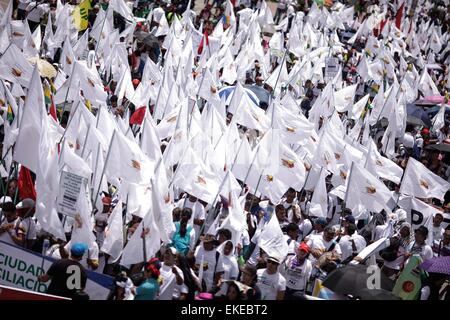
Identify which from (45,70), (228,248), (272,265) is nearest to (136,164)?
(228,248)

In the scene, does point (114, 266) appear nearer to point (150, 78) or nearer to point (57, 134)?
point (57, 134)

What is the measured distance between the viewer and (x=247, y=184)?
1404 cm

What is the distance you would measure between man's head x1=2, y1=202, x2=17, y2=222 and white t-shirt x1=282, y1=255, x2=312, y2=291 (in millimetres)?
3395

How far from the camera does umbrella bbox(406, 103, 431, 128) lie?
22.1 m

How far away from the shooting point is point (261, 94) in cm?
2023

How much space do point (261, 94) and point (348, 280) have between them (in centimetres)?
1023

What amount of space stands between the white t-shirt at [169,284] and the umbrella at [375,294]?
78.8 inches

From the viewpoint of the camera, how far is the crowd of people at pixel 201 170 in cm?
1103

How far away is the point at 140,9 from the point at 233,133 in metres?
14.5

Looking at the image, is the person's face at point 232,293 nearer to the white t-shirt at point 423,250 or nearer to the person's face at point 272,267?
the person's face at point 272,267

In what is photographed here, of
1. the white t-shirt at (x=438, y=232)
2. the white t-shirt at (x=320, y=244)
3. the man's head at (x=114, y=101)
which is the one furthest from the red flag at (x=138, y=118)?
the white t-shirt at (x=438, y=232)

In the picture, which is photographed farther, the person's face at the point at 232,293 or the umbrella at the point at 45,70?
the umbrella at the point at 45,70

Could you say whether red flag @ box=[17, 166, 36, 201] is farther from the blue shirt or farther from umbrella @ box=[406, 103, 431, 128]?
umbrella @ box=[406, 103, 431, 128]
